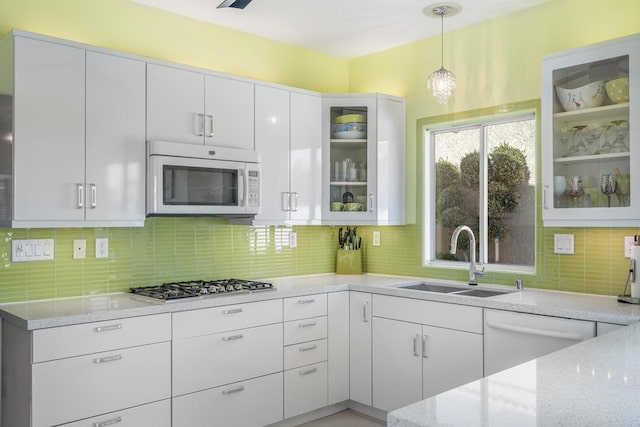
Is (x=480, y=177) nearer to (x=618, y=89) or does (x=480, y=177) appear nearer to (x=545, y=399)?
(x=618, y=89)

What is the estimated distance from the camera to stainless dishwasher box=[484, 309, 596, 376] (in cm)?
262

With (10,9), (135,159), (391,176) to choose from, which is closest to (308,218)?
(391,176)

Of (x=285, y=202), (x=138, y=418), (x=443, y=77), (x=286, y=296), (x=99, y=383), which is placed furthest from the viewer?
(x=285, y=202)

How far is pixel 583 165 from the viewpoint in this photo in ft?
9.48

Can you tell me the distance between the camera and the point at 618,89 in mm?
→ 2770

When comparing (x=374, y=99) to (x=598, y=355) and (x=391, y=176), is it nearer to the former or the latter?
(x=391, y=176)

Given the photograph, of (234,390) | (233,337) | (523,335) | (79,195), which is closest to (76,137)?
(79,195)

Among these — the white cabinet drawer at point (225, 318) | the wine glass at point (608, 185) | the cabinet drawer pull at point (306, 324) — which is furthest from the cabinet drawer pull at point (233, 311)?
the wine glass at point (608, 185)

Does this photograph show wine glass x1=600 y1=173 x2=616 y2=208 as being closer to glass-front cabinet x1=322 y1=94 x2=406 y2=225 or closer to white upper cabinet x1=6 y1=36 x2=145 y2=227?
glass-front cabinet x1=322 y1=94 x2=406 y2=225

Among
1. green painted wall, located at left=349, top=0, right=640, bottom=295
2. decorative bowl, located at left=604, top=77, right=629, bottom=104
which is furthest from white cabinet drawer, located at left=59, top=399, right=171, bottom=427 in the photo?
decorative bowl, located at left=604, top=77, right=629, bottom=104

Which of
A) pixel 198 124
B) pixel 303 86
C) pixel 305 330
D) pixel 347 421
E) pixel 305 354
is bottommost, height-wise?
pixel 347 421

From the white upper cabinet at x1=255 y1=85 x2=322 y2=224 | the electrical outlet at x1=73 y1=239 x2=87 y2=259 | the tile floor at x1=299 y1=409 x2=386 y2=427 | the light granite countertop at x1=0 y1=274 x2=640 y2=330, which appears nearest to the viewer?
the light granite countertop at x1=0 y1=274 x2=640 y2=330

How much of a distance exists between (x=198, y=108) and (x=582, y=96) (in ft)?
A: 6.78

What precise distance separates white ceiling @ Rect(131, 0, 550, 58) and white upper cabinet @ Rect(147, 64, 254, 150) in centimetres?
47
